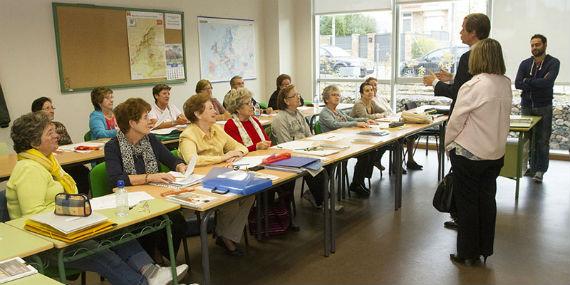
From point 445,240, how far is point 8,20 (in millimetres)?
4853

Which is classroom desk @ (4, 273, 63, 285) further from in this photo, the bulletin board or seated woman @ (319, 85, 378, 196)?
the bulletin board

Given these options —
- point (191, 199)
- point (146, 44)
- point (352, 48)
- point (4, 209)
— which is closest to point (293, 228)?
point (191, 199)

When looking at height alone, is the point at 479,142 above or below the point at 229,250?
above

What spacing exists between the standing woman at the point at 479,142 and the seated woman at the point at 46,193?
6.25 ft

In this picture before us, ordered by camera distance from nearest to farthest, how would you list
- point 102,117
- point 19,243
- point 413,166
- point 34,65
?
point 19,243, point 102,117, point 34,65, point 413,166

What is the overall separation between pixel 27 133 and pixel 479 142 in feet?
8.69

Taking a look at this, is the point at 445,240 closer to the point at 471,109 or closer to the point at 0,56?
the point at 471,109

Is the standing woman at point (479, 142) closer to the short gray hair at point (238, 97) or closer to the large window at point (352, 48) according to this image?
the short gray hair at point (238, 97)

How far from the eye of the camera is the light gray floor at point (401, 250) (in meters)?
3.21

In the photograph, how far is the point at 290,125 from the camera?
4.52 m

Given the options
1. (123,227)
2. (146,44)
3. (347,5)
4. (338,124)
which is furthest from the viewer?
(347,5)

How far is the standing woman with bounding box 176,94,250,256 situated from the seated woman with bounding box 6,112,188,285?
84 cm

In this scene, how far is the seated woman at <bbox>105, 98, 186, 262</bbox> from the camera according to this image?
2930 mm

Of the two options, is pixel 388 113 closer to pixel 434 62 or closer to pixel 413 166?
pixel 413 166
